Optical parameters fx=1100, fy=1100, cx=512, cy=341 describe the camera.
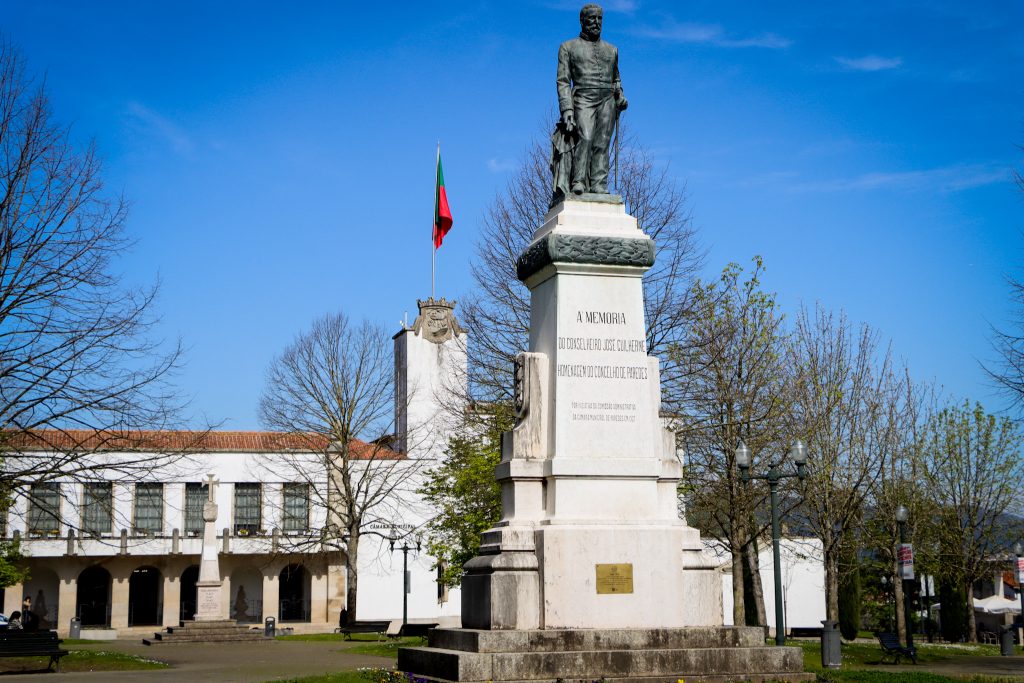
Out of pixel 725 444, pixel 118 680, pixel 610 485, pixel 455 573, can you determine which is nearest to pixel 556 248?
pixel 610 485

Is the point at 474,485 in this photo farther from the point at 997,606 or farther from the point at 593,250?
the point at 997,606

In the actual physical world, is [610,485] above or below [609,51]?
below

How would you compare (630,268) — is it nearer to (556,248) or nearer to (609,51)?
(556,248)

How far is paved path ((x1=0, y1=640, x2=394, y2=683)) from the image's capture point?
19.2 m

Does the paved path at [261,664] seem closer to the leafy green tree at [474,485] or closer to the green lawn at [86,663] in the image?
the green lawn at [86,663]

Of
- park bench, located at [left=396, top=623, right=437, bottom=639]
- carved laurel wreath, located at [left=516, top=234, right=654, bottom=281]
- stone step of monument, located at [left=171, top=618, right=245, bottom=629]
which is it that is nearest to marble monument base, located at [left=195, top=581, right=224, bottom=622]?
stone step of monument, located at [left=171, top=618, right=245, bottom=629]

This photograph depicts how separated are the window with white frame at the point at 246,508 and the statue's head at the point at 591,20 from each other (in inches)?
1778

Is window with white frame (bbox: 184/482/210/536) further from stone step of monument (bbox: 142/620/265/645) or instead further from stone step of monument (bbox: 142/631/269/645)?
stone step of monument (bbox: 142/631/269/645)

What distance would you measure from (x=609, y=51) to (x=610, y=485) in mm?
5446

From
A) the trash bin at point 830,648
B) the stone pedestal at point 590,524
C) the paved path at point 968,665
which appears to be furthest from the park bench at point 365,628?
the stone pedestal at point 590,524

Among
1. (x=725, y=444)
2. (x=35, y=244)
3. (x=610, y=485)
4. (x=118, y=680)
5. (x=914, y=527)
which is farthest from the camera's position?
(x=914, y=527)

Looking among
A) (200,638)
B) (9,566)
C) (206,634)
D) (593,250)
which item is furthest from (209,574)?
(593,250)

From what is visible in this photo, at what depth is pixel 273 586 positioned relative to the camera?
55.4 meters

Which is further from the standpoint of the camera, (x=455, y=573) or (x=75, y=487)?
(x=75, y=487)
